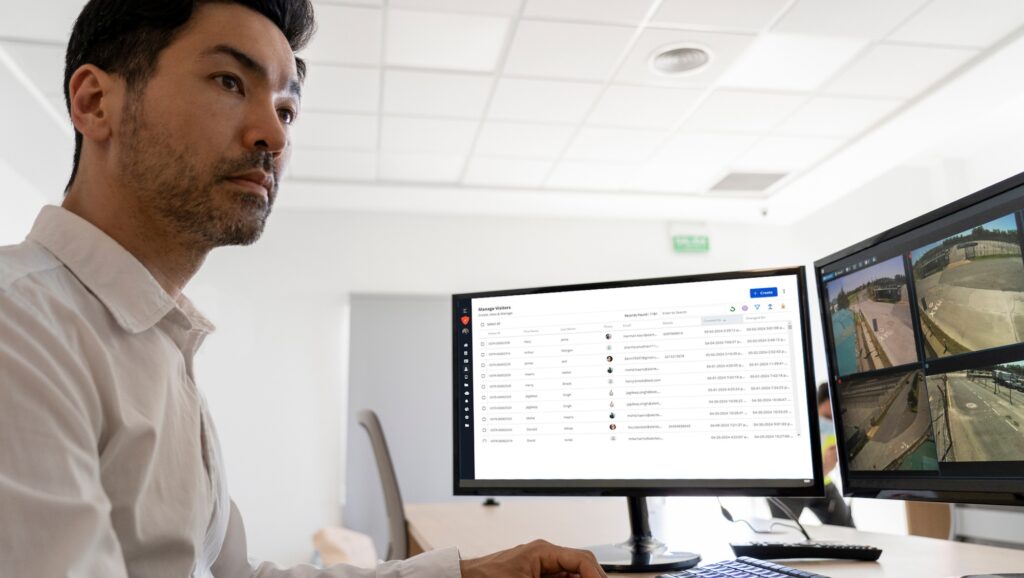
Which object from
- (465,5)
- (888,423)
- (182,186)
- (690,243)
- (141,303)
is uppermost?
(465,5)

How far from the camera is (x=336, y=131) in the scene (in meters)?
4.48

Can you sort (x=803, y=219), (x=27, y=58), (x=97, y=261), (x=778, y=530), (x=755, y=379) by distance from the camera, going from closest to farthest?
(x=97, y=261), (x=755, y=379), (x=778, y=530), (x=27, y=58), (x=803, y=219)

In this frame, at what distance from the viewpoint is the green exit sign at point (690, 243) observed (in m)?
6.14

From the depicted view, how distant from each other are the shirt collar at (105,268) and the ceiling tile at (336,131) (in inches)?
142

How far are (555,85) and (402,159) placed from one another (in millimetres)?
1364

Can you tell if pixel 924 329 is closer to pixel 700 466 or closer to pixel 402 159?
pixel 700 466

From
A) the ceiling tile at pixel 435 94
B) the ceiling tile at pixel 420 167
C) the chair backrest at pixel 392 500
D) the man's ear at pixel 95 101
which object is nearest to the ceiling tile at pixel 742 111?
the ceiling tile at pixel 435 94

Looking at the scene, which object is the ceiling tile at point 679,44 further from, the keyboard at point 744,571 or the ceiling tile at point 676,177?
the keyboard at point 744,571

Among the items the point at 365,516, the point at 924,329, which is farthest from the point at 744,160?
the point at 924,329

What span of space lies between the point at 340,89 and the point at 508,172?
148 cm

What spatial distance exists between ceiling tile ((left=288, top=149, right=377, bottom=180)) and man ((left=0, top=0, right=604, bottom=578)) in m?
3.76

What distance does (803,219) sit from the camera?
6273 mm

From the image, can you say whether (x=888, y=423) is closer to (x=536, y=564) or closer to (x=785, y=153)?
(x=536, y=564)

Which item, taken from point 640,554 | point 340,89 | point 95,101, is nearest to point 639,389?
point 640,554
